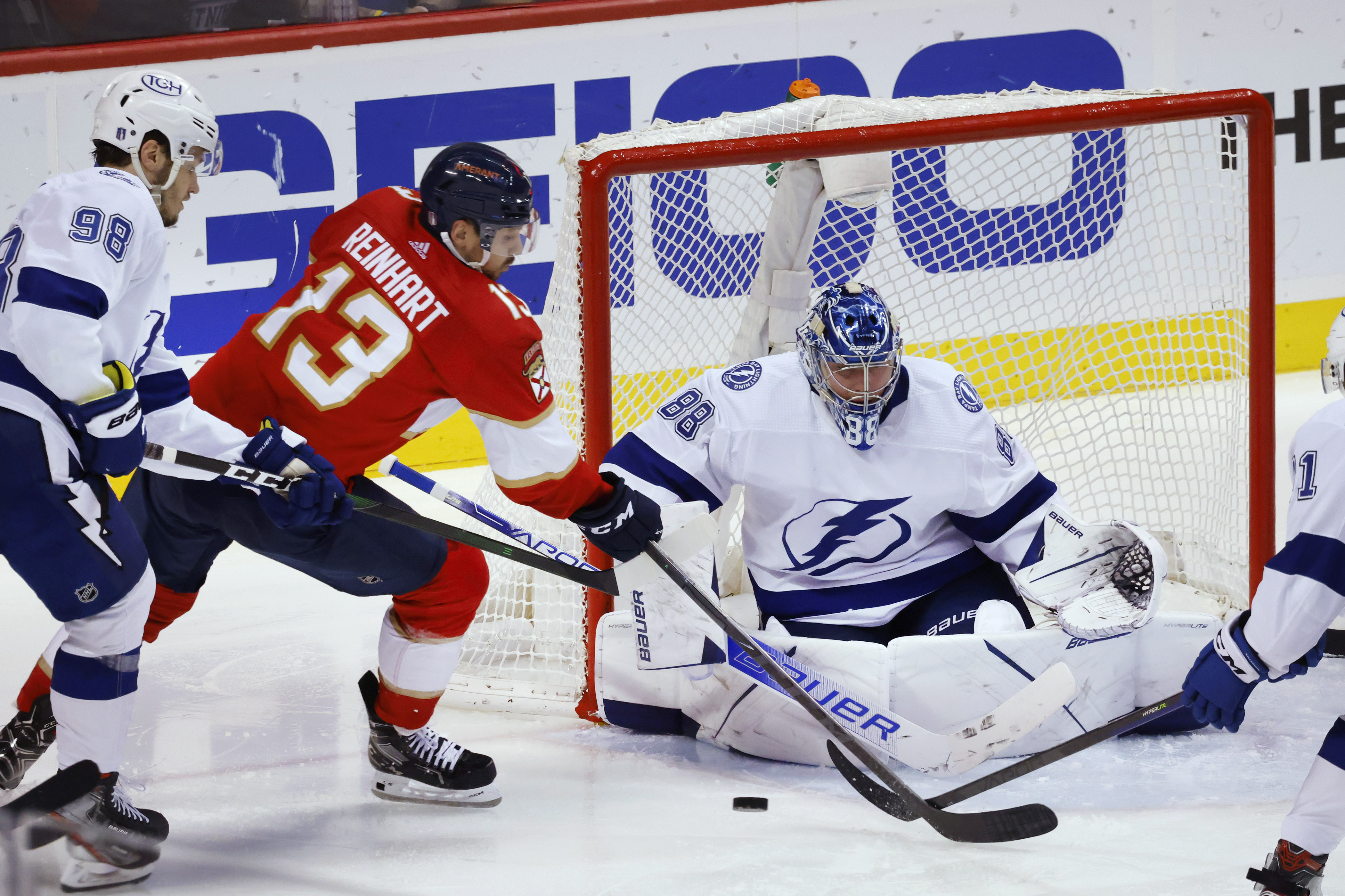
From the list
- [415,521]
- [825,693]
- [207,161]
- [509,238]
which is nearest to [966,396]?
[825,693]

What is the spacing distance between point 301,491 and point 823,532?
1048 millimetres

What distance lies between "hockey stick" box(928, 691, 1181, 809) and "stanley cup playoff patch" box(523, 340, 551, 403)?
0.94 meters

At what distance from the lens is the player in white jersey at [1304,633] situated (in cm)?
179

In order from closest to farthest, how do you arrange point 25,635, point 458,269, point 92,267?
point 92,267, point 458,269, point 25,635

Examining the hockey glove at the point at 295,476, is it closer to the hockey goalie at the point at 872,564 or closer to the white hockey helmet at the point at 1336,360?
the hockey goalie at the point at 872,564

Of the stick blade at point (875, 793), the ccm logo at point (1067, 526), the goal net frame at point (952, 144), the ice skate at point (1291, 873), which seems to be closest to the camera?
the ice skate at point (1291, 873)

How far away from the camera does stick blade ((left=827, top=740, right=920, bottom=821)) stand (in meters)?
2.38

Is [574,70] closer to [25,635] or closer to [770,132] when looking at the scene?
[770,132]

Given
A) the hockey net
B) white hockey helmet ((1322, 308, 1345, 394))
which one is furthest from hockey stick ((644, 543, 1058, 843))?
white hockey helmet ((1322, 308, 1345, 394))

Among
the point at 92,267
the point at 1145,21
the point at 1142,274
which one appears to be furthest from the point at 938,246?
the point at 92,267

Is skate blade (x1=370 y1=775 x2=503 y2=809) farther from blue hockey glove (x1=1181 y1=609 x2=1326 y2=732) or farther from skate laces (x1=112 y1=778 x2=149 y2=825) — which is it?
blue hockey glove (x1=1181 y1=609 x2=1326 y2=732)

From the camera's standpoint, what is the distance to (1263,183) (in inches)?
118

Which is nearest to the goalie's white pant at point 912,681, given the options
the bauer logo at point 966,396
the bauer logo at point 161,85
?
the bauer logo at point 966,396

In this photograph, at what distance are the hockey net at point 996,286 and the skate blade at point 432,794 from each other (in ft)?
1.51
